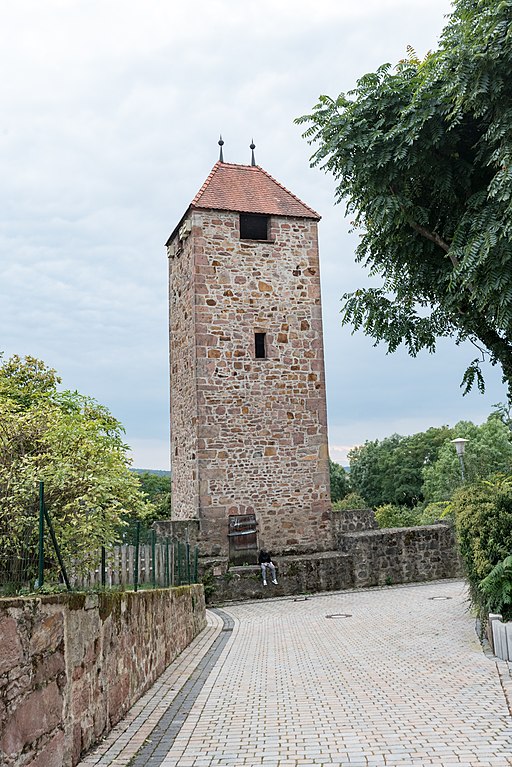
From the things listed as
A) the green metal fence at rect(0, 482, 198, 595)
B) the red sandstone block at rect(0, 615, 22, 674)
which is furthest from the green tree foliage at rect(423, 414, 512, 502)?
the red sandstone block at rect(0, 615, 22, 674)

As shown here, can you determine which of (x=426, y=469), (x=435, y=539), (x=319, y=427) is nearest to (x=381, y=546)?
(x=435, y=539)

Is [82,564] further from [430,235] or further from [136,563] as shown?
[430,235]

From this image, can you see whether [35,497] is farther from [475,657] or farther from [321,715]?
[475,657]

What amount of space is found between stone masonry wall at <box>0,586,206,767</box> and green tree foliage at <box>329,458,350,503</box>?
45.5 metres

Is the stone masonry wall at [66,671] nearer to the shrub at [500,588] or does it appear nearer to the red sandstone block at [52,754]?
the red sandstone block at [52,754]

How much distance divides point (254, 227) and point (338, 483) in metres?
35.7

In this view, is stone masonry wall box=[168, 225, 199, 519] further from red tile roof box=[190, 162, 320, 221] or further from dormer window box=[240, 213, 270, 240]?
dormer window box=[240, 213, 270, 240]

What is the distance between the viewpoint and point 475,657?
840cm

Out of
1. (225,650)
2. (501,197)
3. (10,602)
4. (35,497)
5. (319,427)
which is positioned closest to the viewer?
(10,602)

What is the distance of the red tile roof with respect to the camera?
19922mm

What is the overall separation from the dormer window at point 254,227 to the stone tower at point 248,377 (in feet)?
0.11

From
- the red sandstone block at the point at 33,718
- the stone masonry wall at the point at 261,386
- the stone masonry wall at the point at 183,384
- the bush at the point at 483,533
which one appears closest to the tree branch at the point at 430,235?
the bush at the point at 483,533

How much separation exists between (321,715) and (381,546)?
41.8 feet

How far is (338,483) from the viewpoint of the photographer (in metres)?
53.6
